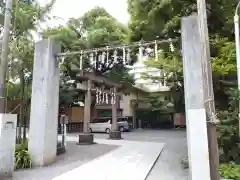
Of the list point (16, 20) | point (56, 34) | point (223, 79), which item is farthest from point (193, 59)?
point (56, 34)

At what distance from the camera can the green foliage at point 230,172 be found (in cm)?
570

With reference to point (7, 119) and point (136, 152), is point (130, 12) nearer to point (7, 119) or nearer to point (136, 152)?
point (136, 152)

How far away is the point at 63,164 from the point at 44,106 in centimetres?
198

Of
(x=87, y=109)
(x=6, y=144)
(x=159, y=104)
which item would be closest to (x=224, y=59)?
(x=6, y=144)

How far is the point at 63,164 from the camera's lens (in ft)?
25.3

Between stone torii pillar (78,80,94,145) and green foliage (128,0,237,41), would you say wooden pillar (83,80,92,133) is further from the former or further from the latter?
green foliage (128,0,237,41)

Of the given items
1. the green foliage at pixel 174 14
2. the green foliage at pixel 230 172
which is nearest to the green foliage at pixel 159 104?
the green foliage at pixel 174 14

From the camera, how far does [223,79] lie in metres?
8.81

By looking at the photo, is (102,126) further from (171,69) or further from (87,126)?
(171,69)

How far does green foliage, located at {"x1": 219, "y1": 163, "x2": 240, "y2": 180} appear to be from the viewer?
5.70 meters

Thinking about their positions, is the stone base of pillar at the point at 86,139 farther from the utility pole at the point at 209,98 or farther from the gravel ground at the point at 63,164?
the utility pole at the point at 209,98

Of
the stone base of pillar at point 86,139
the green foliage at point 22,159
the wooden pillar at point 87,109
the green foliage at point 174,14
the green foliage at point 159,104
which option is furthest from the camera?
the green foliage at point 159,104

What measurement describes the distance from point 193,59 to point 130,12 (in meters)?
5.69

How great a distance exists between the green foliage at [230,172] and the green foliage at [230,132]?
26.6 inches
